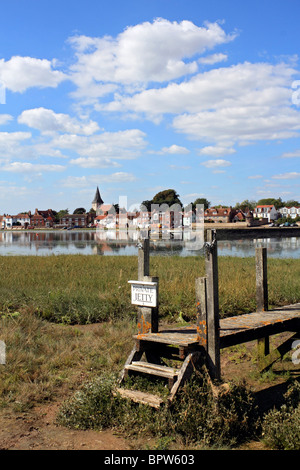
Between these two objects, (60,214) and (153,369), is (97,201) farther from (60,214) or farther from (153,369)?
(153,369)

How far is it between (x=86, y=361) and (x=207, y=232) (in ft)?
10.9

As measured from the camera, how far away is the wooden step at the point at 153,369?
207 inches

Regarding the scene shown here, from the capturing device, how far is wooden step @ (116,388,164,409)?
4.97 m

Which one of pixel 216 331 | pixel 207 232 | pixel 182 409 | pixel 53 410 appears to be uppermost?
pixel 207 232

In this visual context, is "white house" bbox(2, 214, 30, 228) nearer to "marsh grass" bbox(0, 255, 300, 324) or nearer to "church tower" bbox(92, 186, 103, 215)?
"church tower" bbox(92, 186, 103, 215)

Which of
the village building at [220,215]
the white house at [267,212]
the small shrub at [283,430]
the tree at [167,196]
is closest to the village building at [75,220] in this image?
the tree at [167,196]

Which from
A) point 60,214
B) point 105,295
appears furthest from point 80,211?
point 105,295

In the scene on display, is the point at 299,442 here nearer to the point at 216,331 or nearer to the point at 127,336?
the point at 216,331

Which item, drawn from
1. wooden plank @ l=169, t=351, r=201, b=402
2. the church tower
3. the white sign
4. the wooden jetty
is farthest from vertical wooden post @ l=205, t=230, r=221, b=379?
the church tower

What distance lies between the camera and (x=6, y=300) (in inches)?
438

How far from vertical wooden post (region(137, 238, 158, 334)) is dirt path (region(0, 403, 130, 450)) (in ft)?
5.03

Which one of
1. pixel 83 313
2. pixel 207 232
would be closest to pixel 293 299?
pixel 83 313

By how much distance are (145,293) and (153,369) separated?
1052 millimetres

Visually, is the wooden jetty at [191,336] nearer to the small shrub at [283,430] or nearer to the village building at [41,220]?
the small shrub at [283,430]
